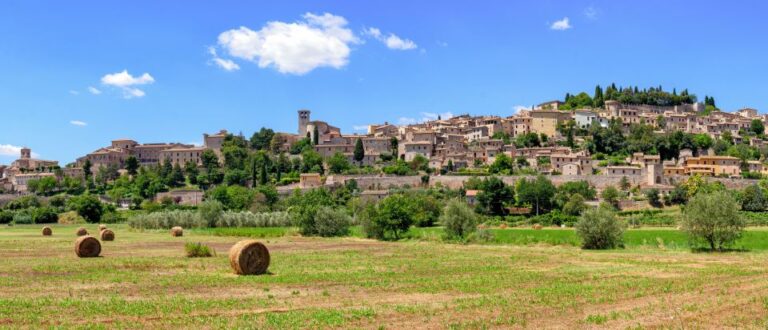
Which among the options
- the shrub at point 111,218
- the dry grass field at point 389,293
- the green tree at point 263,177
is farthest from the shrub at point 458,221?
the green tree at point 263,177

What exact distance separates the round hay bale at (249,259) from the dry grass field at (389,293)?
677 millimetres

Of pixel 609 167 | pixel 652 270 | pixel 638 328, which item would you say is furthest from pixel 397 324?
pixel 609 167

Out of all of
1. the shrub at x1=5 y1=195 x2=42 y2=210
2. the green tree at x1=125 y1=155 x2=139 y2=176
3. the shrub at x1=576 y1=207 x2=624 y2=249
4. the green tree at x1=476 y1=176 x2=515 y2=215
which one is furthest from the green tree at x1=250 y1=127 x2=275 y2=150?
the shrub at x1=576 y1=207 x2=624 y2=249

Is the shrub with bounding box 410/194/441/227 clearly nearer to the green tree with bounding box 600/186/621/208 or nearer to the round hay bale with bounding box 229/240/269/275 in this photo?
the green tree with bounding box 600/186/621/208

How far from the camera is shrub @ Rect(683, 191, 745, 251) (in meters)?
32.9

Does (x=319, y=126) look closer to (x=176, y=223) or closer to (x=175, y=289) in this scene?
(x=176, y=223)

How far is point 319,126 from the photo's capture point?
159000 mm

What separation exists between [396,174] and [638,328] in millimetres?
103858

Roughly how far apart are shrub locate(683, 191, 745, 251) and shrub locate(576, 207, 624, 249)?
350 centimetres

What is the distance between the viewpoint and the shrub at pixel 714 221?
3291 cm

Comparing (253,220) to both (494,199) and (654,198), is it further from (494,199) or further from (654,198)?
(654,198)

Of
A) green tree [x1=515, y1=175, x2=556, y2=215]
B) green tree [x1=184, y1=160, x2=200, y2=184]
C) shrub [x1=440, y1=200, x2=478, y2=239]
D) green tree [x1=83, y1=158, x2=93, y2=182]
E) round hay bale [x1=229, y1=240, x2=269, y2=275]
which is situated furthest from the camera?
green tree [x1=83, y1=158, x2=93, y2=182]

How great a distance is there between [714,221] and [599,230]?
546cm

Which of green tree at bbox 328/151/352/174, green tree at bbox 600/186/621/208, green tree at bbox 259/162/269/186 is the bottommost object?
green tree at bbox 600/186/621/208
